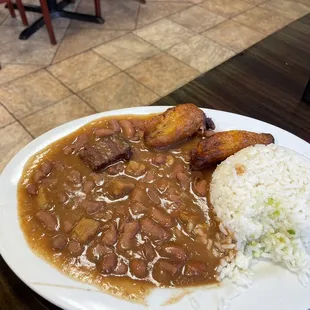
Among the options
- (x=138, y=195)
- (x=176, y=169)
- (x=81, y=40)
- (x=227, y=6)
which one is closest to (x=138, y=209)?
(x=138, y=195)

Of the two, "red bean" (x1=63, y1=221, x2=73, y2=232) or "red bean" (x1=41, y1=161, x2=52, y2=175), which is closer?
"red bean" (x1=63, y1=221, x2=73, y2=232)

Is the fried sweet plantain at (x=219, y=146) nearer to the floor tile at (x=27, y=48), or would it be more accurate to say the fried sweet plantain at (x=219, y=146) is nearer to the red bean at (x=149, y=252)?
the red bean at (x=149, y=252)

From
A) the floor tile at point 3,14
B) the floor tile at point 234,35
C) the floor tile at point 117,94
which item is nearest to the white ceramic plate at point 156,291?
the floor tile at point 117,94

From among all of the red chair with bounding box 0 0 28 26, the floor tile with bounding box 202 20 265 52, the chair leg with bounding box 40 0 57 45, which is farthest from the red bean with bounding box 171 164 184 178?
the red chair with bounding box 0 0 28 26

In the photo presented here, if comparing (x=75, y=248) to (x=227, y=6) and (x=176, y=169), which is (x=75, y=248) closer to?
(x=176, y=169)

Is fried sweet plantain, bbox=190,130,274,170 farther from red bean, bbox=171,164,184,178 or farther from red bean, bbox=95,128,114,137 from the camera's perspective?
red bean, bbox=95,128,114,137

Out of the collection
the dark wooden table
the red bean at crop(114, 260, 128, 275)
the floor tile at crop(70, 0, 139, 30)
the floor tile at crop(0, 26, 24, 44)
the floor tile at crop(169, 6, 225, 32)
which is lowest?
the floor tile at crop(0, 26, 24, 44)
